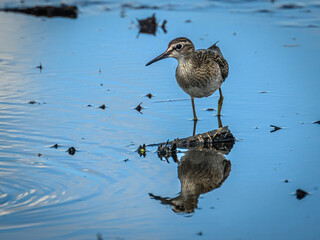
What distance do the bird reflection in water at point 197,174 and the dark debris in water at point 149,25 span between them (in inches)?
318

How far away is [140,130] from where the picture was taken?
8.12m

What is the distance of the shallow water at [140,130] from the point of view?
529 cm

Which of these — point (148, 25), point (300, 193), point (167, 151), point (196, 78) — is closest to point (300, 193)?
point (300, 193)

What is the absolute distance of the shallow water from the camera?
5285 mm

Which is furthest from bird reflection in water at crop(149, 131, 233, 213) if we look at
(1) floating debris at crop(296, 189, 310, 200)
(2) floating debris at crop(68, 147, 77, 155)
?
(2) floating debris at crop(68, 147, 77, 155)

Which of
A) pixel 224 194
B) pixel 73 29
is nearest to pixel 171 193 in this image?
pixel 224 194

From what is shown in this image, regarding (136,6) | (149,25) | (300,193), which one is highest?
(136,6)

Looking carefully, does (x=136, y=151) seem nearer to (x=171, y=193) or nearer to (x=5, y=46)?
(x=171, y=193)

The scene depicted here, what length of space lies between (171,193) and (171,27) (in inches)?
397

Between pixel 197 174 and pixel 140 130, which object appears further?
pixel 140 130

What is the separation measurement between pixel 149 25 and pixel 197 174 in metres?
9.48

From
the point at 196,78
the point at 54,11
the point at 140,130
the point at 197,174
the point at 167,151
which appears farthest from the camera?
the point at 54,11

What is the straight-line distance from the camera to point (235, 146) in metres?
7.50

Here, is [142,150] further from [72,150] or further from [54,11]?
[54,11]
